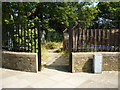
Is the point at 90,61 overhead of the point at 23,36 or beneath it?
beneath

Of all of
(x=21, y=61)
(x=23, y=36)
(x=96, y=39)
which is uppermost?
(x=23, y=36)

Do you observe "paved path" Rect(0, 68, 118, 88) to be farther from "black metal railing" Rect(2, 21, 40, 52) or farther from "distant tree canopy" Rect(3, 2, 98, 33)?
"distant tree canopy" Rect(3, 2, 98, 33)

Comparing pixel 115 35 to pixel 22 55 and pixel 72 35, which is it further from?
pixel 22 55

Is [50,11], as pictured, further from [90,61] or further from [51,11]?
[90,61]

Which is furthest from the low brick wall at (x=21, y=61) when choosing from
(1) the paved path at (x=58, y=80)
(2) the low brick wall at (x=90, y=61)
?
(2) the low brick wall at (x=90, y=61)

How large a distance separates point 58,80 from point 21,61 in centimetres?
175

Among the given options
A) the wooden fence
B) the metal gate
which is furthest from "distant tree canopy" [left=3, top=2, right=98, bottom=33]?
the wooden fence

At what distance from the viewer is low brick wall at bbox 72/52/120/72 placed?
13.1 feet

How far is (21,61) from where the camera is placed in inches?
164

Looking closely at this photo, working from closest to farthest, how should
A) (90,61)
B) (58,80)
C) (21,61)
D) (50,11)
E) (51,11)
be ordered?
(58,80), (90,61), (21,61), (51,11), (50,11)

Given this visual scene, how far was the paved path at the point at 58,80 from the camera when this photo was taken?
3.09m

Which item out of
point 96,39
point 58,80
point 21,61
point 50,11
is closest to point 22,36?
point 21,61

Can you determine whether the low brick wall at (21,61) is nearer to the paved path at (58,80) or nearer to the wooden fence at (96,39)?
the paved path at (58,80)

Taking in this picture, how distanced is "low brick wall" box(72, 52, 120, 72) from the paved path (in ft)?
0.67
